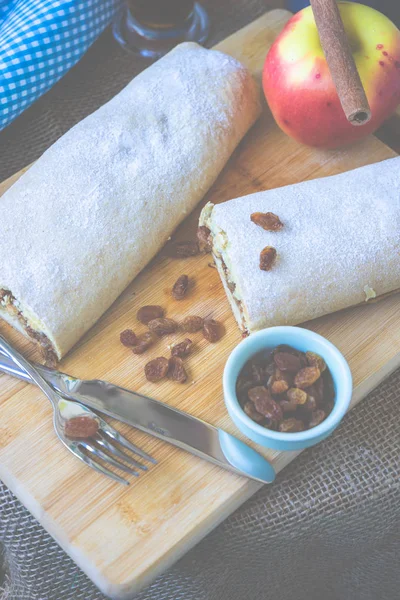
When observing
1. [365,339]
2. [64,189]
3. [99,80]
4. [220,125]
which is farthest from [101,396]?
[99,80]

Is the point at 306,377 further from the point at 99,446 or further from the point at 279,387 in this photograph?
the point at 99,446

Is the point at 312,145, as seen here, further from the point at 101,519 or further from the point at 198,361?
the point at 101,519

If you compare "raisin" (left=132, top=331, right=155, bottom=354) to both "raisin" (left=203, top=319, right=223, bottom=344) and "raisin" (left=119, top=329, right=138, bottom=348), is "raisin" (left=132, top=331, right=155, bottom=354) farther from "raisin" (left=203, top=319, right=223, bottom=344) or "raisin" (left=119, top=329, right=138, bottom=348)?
"raisin" (left=203, top=319, right=223, bottom=344)

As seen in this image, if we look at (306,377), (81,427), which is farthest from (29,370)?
(306,377)

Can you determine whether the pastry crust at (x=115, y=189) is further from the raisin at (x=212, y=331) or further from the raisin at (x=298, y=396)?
the raisin at (x=298, y=396)

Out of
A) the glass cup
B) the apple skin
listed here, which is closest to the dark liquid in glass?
the glass cup
